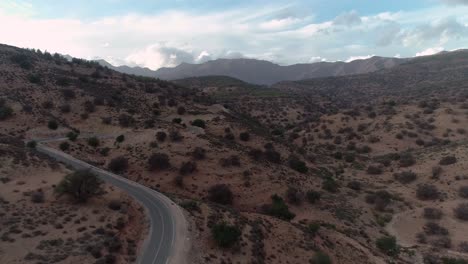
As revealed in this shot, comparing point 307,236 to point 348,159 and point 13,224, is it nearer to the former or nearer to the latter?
point 13,224

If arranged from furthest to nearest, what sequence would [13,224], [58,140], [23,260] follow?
[58,140], [13,224], [23,260]

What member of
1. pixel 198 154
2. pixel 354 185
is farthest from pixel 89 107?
pixel 354 185

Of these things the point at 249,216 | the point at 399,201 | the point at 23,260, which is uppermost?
the point at 23,260

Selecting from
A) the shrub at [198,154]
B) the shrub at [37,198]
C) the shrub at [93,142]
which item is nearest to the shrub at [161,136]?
the shrub at [198,154]

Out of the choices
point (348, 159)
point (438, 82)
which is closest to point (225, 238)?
point (348, 159)

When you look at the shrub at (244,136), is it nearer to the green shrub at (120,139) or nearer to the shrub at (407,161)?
the green shrub at (120,139)

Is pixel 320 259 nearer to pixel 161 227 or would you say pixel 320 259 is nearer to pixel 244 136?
pixel 161 227
